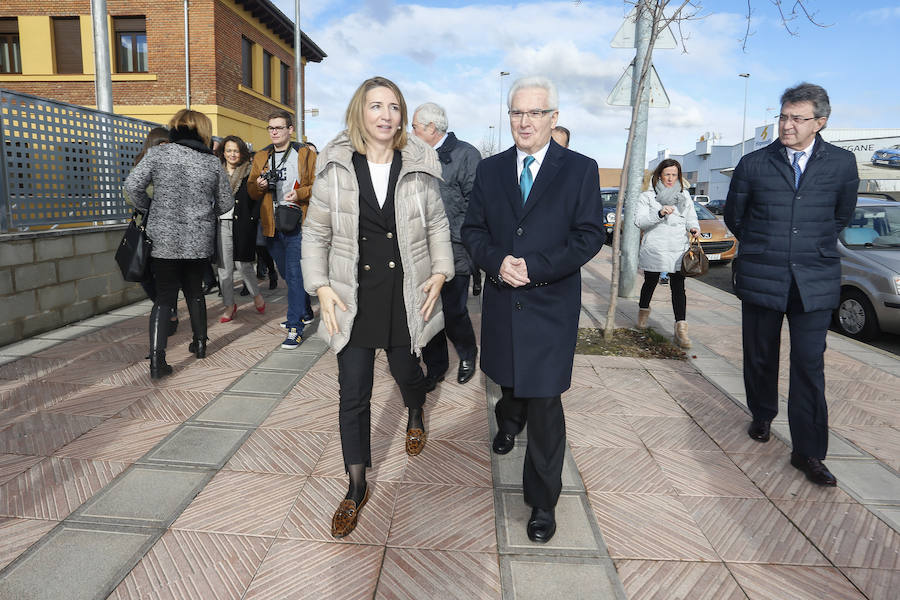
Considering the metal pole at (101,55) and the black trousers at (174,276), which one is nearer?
the black trousers at (174,276)

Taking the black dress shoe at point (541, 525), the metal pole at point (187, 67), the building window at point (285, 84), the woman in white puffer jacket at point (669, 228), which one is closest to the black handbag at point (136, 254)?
the black dress shoe at point (541, 525)

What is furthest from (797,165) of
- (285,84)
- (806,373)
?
(285,84)

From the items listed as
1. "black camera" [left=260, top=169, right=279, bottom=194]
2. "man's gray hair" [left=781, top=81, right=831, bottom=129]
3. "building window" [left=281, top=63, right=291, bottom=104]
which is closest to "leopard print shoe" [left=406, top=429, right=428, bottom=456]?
"man's gray hair" [left=781, top=81, right=831, bottom=129]

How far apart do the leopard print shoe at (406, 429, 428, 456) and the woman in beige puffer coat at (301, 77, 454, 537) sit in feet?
2.01

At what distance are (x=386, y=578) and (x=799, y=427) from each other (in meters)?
2.43

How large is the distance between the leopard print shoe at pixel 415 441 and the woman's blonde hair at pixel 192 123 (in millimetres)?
2853

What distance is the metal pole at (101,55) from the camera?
7598mm

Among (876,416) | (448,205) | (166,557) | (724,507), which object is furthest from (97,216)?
(876,416)

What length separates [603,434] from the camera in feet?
12.5

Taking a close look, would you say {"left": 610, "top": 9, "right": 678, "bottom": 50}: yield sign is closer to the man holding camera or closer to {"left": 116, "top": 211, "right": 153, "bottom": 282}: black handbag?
the man holding camera

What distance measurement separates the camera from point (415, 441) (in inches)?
135

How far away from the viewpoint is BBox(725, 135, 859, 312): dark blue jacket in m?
3.21

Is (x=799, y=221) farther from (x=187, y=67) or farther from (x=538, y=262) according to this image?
(x=187, y=67)

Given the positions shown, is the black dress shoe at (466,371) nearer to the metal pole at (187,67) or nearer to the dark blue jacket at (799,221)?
the dark blue jacket at (799,221)
